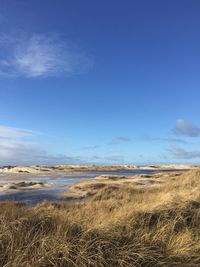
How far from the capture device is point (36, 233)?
712cm

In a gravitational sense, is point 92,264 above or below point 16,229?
below

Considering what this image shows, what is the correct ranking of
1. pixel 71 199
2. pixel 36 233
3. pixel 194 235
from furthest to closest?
pixel 71 199 < pixel 194 235 < pixel 36 233

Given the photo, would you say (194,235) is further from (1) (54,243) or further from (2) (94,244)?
(1) (54,243)

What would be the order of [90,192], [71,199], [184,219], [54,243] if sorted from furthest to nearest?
[90,192], [71,199], [184,219], [54,243]

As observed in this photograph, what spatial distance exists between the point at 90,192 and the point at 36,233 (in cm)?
1635

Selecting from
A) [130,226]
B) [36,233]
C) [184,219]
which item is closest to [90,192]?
[184,219]

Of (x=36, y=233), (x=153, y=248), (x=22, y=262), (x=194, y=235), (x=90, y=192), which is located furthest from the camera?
(x=90, y=192)

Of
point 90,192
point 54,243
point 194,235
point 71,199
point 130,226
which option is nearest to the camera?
point 54,243

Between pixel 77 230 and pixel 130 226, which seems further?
pixel 130 226

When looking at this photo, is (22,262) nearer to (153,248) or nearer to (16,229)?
(16,229)

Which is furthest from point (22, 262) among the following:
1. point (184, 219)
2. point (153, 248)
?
point (184, 219)

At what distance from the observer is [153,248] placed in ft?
25.0

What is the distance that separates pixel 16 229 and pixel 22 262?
1024mm

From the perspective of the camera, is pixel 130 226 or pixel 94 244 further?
pixel 130 226
